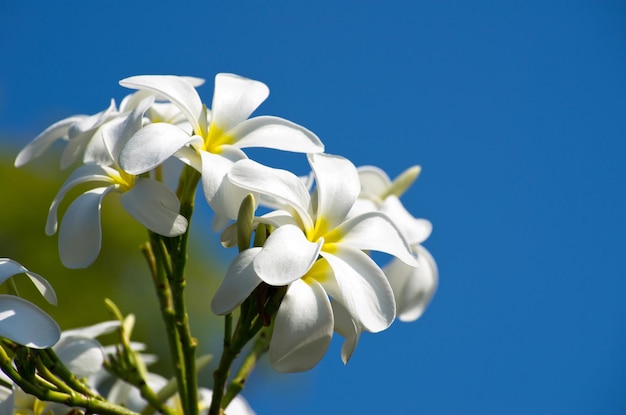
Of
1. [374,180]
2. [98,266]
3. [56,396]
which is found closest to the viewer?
[56,396]

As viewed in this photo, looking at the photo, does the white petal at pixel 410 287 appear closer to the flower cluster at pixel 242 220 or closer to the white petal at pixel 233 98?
the flower cluster at pixel 242 220

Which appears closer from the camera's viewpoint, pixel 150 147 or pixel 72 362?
pixel 150 147

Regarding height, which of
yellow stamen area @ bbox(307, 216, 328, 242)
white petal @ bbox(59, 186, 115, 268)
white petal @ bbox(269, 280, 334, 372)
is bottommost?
white petal @ bbox(269, 280, 334, 372)

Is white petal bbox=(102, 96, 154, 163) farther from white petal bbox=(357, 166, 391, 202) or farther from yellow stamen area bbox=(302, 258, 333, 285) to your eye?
white petal bbox=(357, 166, 391, 202)

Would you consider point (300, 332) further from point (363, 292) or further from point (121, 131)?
point (121, 131)

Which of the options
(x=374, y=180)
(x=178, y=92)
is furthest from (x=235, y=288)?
(x=374, y=180)

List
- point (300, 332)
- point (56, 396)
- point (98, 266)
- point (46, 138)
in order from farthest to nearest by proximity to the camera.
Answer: point (98, 266) → point (46, 138) → point (56, 396) → point (300, 332)

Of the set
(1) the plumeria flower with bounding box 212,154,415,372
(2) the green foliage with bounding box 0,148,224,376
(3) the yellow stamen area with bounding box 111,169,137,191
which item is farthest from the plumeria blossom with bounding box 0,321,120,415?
(2) the green foliage with bounding box 0,148,224,376

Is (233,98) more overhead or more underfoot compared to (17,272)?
more overhead
